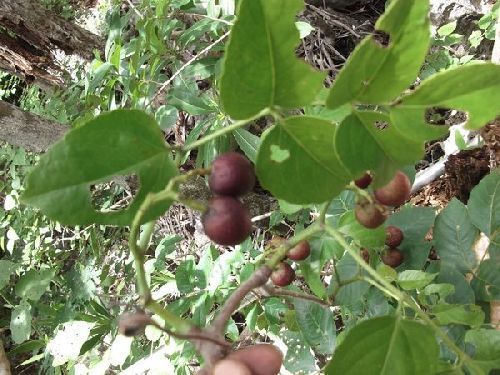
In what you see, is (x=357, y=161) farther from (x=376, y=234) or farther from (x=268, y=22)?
(x=376, y=234)

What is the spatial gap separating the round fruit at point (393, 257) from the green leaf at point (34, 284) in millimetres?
1423

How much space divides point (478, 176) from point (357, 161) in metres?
1.08

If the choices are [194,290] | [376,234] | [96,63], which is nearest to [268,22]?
[376,234]

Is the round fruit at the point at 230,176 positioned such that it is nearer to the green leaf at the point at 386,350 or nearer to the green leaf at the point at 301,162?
the green leaf at the point at 301,162

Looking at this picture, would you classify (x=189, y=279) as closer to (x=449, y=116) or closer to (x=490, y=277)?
(x=490, y=277)

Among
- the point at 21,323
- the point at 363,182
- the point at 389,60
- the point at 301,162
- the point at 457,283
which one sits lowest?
the point at 21,323

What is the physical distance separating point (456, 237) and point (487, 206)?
0.08 meters

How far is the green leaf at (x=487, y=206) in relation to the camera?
3.16ft

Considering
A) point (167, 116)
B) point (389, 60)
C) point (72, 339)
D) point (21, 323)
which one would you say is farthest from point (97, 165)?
point (21, 323)

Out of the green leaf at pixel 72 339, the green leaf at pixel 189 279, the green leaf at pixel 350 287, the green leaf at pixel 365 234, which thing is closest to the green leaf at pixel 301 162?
the green leaf at pixel 365 234

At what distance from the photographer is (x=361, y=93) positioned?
505 millimetres

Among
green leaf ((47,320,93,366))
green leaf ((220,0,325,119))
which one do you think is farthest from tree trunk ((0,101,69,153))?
green leaf ((220,0,325,119))

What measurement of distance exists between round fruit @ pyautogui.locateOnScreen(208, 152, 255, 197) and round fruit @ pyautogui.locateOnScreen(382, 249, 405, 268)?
1.69 feet

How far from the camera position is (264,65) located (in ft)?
1.57
